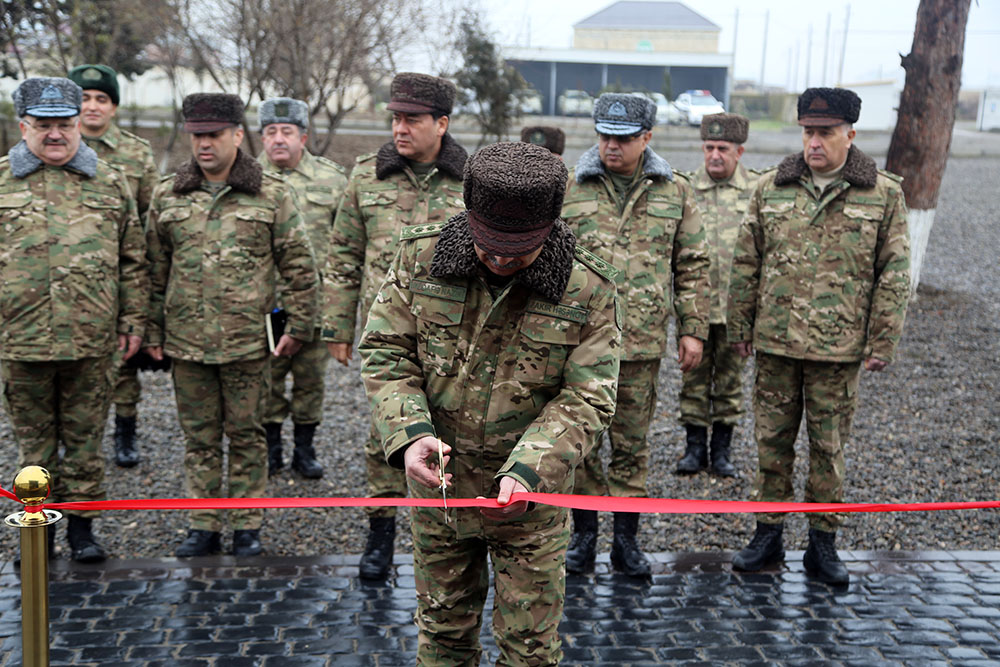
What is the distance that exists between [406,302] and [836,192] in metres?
2.73

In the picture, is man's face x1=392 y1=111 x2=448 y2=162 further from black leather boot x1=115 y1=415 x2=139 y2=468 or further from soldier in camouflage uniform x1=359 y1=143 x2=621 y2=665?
black leather boot x1=115 y1=415 x2=139 y2=468

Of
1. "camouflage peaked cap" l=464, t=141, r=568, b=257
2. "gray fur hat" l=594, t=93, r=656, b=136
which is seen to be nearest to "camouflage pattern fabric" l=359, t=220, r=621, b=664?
"camouflage peaked cap" l=464, t=141, r=568, b=257

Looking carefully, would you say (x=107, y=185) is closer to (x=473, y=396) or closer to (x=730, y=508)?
(x=473, y=396)

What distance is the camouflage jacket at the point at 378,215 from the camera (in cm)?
530

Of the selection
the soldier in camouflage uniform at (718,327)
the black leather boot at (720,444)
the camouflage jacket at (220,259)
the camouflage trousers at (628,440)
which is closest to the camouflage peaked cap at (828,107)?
the camouflage trousers at (628,440)

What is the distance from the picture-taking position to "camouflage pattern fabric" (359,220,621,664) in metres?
3.36

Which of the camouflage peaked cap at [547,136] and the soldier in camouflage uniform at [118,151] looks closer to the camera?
the soldier in camouflage uniform at [118,151]

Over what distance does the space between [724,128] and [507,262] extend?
491cm

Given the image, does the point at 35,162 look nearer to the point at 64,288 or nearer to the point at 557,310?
the point at 64,288

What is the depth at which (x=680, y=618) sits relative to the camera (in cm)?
477

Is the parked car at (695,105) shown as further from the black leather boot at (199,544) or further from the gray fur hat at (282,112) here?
the black leather boot at (199,544)

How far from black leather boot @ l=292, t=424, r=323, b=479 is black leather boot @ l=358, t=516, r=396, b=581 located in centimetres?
162

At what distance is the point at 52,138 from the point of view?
5113 mm

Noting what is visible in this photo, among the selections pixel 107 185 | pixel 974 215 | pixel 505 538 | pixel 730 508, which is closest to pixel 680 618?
pixel 730 508
